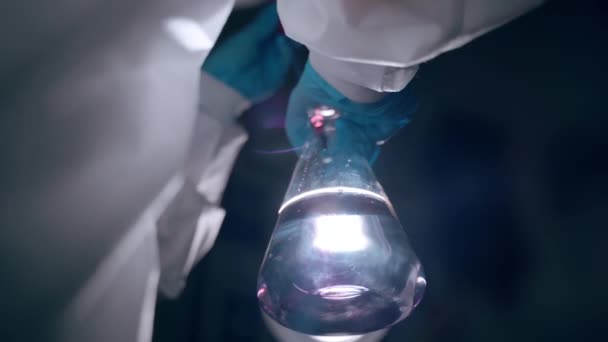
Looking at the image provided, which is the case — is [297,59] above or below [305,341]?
above

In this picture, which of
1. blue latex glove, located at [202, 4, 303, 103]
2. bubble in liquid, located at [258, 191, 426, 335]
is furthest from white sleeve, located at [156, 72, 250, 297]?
bubble in liquid, located at [258, 191, 426, 335]

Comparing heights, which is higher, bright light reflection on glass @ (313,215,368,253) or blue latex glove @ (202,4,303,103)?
blue latex glove @ (202,4,303,103)

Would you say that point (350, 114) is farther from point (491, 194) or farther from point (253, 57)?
point (491, 194)

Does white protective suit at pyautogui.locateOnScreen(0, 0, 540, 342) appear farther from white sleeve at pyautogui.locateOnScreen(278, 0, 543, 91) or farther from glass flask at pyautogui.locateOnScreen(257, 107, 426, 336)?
glass flask at pyautogui.locateOnScreen(257, 107, 426, 336)

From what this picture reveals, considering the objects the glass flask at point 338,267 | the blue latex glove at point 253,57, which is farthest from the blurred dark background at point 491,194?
the glass flask at point 338,267

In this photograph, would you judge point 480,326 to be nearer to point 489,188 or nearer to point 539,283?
point 539,283

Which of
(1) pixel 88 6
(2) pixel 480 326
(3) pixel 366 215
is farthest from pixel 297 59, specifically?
(2) pixel 480 326
